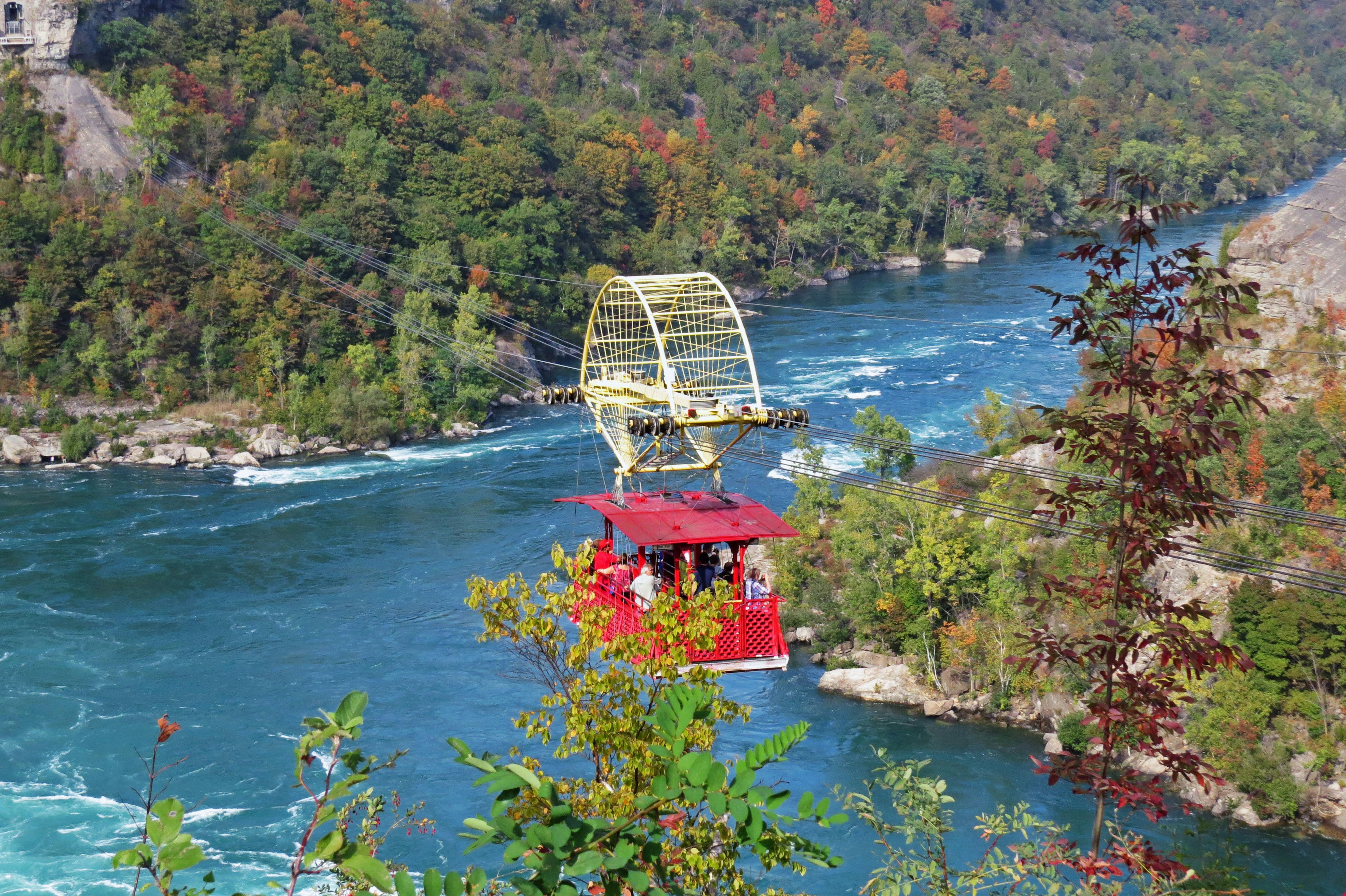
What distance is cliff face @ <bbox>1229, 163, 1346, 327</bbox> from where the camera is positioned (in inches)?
1278

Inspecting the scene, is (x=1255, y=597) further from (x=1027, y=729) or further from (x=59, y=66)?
(x=59, y=66)

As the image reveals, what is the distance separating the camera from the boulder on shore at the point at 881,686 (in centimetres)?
2656

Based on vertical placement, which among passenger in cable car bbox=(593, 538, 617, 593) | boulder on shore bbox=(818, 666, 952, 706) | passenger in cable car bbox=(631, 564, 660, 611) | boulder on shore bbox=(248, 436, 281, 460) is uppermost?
passenger in cable car bbox=(631, 564, 660, 611)

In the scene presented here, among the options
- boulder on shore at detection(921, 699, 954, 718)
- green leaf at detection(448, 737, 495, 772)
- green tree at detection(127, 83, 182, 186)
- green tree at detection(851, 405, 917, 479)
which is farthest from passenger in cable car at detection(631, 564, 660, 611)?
green tree at detection(127, 83, 182, 186)

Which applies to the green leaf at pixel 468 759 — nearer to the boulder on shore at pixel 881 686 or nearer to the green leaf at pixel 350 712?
the green leaf at pixel 350 712

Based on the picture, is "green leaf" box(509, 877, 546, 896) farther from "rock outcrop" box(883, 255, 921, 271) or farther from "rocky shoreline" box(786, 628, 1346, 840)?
"rock outcrop" box(883, 255, 921, 271)

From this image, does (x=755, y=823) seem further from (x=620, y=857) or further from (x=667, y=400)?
(x=667, y=400)

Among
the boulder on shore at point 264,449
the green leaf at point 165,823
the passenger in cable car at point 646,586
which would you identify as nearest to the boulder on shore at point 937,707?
the passenger in cable car at point 646,586

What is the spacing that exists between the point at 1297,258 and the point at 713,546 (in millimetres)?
23743

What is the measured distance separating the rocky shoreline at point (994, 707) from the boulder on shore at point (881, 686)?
0.01 m

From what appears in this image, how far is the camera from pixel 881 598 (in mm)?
28062

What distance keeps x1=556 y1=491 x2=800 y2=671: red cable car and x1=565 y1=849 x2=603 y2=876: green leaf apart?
9.09m

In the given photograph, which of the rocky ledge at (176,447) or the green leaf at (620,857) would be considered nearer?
the green leaf at (620,857)

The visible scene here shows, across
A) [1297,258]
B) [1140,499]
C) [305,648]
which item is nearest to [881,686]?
[305,648]
